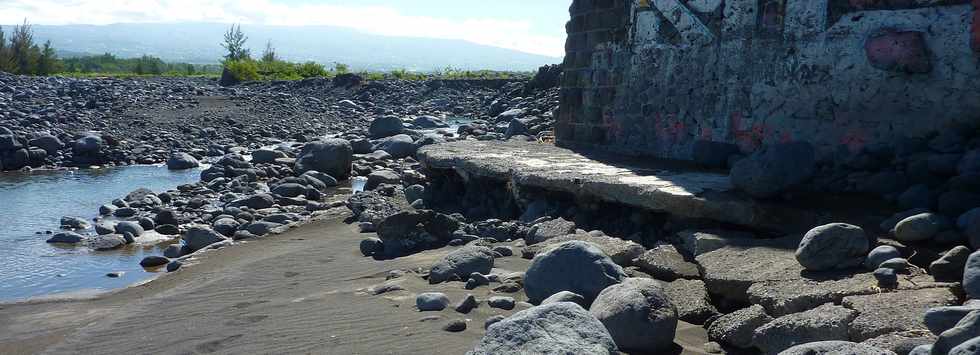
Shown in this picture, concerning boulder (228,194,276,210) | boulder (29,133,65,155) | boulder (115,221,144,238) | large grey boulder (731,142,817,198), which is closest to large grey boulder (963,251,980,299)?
large grey boulder (731,142,817,198)

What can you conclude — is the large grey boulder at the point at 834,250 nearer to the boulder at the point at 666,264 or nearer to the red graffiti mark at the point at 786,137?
the boulder at the point at 666,264

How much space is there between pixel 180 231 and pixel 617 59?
15.3 feet

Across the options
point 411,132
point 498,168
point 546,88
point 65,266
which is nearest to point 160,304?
point 65,266

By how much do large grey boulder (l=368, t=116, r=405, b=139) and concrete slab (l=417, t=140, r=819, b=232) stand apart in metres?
7.16

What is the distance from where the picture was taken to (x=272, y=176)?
12.8m

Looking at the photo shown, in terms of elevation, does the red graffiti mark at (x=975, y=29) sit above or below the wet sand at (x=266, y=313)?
above

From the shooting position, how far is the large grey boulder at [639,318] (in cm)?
395

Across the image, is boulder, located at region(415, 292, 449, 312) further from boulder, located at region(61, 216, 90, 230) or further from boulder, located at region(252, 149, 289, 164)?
boulder, located at region(252, 149, 289, 164)

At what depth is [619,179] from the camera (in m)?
6.47

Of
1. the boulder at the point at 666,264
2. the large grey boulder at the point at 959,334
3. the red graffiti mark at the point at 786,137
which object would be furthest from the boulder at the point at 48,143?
the large grey boulder at the point at 959,334

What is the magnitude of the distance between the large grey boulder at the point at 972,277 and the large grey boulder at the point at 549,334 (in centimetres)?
142

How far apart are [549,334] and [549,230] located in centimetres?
299

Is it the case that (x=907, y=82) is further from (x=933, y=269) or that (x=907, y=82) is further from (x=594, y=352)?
(x=594, y=352)

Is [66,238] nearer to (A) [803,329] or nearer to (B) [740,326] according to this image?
(B) [740,326]
